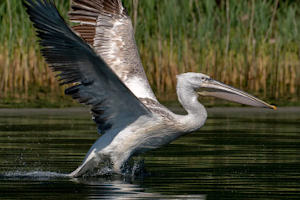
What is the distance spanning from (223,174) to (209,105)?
6.67m

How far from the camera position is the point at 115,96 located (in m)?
7.65

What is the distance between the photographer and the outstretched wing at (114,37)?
8617 mm

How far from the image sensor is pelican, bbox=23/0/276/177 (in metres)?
7.06

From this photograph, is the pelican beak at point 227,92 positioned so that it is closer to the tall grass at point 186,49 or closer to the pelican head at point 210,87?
the pelican head at point 210,87

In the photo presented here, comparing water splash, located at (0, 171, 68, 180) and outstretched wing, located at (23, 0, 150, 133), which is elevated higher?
outstretched wing, located at (23, 0, 150, 133)

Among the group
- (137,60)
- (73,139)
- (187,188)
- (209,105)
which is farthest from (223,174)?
(209,105)

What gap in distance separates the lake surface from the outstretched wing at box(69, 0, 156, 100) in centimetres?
81

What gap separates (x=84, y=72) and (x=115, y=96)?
0.41m

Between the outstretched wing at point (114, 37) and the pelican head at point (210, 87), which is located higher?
the outstretched wing at point (114, 37)

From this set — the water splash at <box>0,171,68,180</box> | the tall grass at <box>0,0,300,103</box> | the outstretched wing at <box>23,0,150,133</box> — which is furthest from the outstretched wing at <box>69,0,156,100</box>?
the tall grass at <box>0,0,300,103</box>

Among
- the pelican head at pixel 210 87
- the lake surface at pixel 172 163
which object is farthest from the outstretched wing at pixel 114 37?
the lake surface at pixel 172 163

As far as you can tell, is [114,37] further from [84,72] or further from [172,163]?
[84,72]

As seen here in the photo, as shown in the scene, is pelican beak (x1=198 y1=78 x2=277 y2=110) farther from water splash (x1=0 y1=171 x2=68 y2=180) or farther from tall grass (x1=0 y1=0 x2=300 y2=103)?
tall grass (x1=0 y1=0 x2=300 y2=103)

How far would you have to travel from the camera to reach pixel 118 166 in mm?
7844
